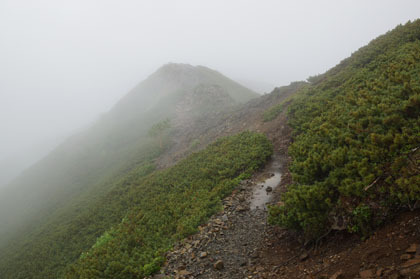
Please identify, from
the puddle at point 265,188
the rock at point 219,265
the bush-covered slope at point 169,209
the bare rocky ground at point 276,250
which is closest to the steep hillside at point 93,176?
the bush-covered slope at point 169,209

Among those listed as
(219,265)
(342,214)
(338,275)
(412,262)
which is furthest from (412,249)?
(219,265)

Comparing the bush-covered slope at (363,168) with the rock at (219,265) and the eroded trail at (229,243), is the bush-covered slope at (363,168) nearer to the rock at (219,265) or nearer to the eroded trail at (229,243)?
the eroded trail at (229,243)

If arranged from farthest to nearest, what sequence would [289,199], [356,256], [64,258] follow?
1. [64,258]
2. [289,199]
3. [356,256]

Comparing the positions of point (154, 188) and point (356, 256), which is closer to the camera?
point (356, 256)

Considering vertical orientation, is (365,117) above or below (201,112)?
below

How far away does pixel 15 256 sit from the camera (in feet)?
89.4

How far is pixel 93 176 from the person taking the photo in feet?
166

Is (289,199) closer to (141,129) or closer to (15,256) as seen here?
(15,256)

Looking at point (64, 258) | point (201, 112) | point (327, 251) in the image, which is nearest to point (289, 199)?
point (327, 251)

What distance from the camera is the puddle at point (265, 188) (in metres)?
13.7

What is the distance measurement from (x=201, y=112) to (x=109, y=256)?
49067 mm

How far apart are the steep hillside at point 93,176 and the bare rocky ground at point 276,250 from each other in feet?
45.2

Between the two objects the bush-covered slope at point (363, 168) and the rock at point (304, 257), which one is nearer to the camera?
the bush-covered slope at point (363, 168)

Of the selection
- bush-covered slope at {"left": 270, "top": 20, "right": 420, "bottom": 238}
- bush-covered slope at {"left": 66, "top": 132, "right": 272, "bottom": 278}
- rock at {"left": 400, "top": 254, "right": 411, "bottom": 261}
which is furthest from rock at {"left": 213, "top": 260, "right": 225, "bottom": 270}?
rock at {"left": 400, "top": 254, "right": 411, "bottom": 261}
